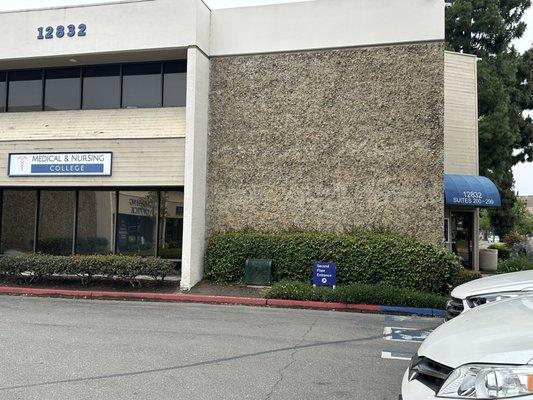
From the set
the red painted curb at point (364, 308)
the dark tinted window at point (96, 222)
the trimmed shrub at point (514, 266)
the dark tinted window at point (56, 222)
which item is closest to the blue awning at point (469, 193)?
the trimmed shrub at point (514, 266)

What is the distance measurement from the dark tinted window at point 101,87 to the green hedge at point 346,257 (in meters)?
5.63

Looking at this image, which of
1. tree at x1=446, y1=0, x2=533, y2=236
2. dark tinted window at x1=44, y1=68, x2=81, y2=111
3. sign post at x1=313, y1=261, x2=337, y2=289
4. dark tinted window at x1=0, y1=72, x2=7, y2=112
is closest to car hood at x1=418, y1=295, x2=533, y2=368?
sign post at x1=313, y1=261, x2=337, y2=289

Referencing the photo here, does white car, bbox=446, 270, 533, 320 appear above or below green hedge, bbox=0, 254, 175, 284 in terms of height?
above

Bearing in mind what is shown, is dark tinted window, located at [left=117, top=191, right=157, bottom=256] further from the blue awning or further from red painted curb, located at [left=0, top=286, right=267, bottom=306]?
the blue awning

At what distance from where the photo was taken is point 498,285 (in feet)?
19.0

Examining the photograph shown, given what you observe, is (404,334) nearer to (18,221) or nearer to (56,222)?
(56,222)

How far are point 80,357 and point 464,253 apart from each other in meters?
16.3

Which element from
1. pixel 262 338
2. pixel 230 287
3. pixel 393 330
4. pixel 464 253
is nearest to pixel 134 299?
pixel 230 287

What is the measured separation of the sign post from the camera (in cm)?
1312

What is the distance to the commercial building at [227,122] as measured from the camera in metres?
14.2

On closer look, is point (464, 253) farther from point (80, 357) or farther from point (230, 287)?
point (80, 357)

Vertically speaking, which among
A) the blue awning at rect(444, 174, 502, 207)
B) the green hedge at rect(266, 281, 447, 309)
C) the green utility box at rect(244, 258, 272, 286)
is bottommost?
the green hedge at rect(266, 281, 447, 309)

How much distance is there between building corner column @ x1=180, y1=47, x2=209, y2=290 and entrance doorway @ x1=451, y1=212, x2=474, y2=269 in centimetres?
1011

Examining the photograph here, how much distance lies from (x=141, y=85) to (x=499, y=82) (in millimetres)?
17195
